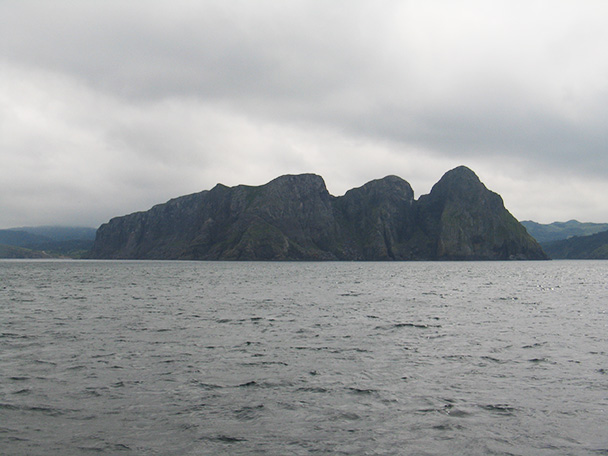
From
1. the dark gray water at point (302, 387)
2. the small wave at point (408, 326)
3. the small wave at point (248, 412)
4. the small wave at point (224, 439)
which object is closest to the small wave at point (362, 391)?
the dark gray water at point (302, 387)

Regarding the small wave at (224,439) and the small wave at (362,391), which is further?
the small wave at (362,391)

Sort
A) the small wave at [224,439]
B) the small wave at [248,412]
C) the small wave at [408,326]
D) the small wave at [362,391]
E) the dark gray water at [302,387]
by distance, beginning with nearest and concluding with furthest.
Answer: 1. the small wave at [224,439]
2. the dark gray water at [302,387]
3. the small wave at [248,412]
4. the small wave at [362,391]
5. the small wave at [408,326]

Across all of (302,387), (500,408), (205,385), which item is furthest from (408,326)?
(205,385)

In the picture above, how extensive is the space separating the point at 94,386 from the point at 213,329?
17.7m

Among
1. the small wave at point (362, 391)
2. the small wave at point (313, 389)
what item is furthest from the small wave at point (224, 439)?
the small wave at point (362, 391)

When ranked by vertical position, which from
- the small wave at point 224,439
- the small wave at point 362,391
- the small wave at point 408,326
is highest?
the small wave at point 224,439

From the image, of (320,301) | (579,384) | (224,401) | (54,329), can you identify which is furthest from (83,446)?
(320,301)

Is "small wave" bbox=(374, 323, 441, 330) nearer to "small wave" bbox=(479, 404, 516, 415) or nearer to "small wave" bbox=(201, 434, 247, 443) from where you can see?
"small wave" bbox=(479, 404, 516, 415)

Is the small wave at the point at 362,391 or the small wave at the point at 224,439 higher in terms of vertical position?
the small wave at the point at 224,439

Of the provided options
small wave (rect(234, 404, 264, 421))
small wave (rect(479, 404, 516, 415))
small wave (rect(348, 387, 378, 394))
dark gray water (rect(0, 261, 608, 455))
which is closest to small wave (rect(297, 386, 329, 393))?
dark gray water (rect(0, 261, 608, 455))

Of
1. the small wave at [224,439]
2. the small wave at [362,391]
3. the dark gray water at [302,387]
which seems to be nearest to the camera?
the small wave at [224,439]

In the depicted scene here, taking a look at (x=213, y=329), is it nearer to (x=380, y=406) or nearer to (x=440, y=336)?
(x=440, y=336)

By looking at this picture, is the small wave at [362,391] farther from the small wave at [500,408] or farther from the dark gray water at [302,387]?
the small wave at [500,408]

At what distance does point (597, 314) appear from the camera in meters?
49.5
